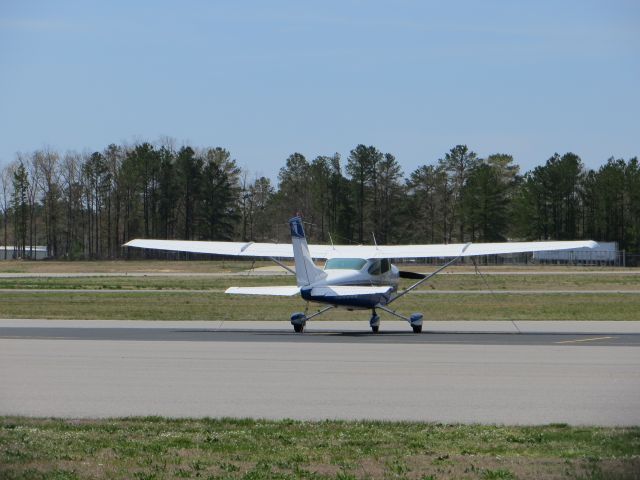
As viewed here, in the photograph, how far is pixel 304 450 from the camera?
33.9 ft

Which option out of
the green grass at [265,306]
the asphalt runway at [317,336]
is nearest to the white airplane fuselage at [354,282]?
the asphalt runway at [317,336]

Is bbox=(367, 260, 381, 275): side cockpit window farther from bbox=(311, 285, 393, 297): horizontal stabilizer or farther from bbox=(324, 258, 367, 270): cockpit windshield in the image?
bbox=(311, 285, 393, 297): horizontal stabilizer

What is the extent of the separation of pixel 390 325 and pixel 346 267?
11.7 ft

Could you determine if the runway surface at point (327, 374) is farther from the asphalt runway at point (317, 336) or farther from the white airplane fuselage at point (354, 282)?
the white airplane fuselage at point (354, 282)

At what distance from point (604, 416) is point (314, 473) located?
469 centimetres

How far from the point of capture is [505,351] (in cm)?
2131

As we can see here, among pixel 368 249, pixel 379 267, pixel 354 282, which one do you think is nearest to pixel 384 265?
pixel 379 267

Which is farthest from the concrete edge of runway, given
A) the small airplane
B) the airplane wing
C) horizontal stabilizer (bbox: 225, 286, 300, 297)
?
the airplane wing

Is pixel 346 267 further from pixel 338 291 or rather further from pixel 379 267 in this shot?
pixel 338 291

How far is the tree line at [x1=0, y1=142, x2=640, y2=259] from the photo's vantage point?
114250mm

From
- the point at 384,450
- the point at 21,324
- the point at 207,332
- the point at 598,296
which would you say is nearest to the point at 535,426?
the point at 384,450

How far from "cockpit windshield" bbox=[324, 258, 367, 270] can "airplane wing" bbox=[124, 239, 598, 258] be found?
23 centimetres

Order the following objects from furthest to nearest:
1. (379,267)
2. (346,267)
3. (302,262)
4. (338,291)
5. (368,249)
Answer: (368,249) < (379,267) < (346,267) < (302,262) < (338,291)

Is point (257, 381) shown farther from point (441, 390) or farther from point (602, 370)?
point (602, 370)
